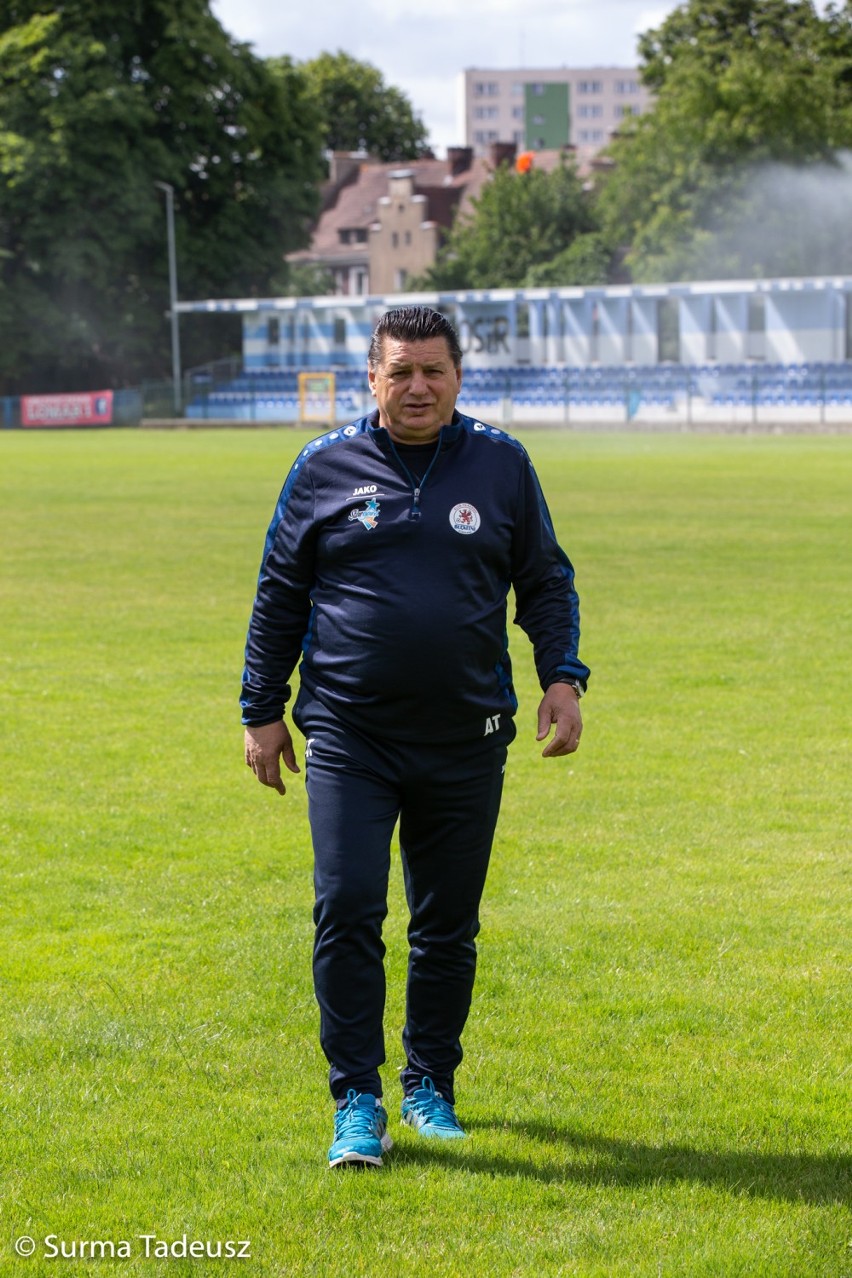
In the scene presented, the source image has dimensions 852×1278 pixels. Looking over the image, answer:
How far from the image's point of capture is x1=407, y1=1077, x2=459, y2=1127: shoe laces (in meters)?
4.47

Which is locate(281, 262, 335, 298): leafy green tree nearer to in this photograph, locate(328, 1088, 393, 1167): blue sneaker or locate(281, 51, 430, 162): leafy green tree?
locate(281, 51, 430, 162): leafy green tree

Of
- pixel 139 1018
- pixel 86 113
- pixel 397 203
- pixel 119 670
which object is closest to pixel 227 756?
pixel 119 670

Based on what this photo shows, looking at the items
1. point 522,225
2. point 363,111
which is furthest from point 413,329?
point 363,111

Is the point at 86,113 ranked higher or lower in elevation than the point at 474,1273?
higher

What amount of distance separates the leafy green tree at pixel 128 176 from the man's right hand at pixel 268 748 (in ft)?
213

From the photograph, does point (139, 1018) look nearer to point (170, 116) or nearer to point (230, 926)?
point (230, 926)

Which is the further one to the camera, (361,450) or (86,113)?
(86,113)

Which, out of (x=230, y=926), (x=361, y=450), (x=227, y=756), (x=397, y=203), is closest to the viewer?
(x=361, y=450)

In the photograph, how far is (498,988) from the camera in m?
5.71

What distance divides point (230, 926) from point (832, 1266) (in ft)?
10.0

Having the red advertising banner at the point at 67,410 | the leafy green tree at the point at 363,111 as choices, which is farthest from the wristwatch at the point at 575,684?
the leafy green tree at the point at 363,111

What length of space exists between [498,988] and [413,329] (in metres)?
2.30

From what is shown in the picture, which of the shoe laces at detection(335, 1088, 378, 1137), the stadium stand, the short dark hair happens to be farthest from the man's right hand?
the stadium stand

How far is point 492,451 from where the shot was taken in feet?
14.5
